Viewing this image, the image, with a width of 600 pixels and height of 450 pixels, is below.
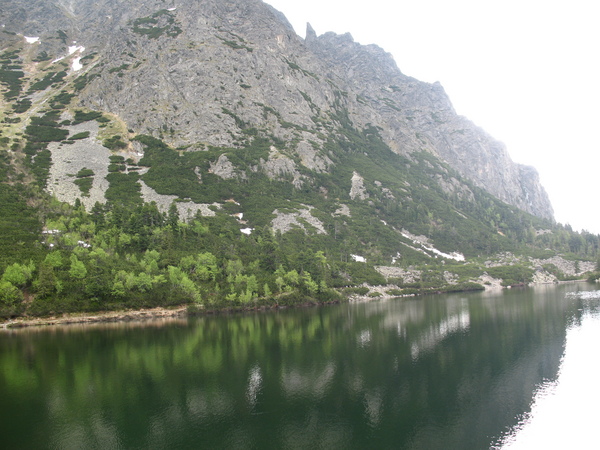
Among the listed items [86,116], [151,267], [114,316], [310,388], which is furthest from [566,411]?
[86,116]

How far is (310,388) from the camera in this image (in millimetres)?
31375

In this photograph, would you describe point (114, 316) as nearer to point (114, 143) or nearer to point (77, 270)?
point (77, 270)

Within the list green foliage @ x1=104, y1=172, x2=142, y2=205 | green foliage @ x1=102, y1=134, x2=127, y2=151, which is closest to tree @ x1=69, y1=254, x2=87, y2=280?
green foliage @ x1=104, y1=172, x2=142, y2=205

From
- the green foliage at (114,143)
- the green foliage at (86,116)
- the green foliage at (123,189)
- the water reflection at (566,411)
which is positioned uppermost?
the green foliage at (86,116)

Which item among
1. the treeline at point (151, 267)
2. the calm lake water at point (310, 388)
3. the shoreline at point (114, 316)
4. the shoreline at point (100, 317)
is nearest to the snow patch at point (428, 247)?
the treeline at point (151, 267)

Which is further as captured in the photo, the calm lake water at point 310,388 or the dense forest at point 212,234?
the dense forest at point 212,234

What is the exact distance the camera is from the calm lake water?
23.4m

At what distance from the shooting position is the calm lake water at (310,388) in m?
23.4

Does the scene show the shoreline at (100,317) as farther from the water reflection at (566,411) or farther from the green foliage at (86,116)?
the green foliage at (86,116)

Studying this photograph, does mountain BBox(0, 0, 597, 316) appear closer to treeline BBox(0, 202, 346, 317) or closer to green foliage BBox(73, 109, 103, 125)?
treeline BBox(0, 202, 346, 317)

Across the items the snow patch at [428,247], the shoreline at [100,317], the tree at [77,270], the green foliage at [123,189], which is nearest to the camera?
the shoreline at [100,317]

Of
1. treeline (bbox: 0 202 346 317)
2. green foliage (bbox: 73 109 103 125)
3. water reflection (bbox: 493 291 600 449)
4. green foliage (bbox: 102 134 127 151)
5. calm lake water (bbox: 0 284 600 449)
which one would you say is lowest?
water reflection (bbox: 493 291 600 449)

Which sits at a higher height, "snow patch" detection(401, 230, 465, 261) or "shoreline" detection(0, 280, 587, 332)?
"snow patch" detection(401, 230, 465, 261)

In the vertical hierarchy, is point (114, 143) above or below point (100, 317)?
above
